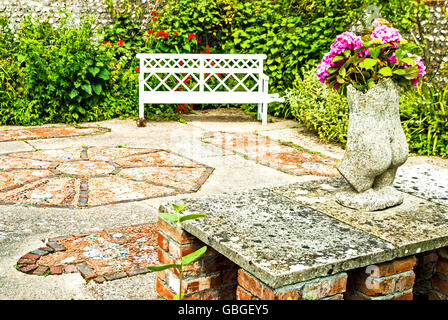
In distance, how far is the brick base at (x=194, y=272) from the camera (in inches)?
102

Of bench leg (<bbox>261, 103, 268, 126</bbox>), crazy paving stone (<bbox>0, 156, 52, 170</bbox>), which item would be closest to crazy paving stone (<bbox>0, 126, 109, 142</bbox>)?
crazy paving stone (<bbox>0, 156, 52, 170</bbox>)

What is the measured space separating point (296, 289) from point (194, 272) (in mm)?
590

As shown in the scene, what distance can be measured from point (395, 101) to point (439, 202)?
0.63 meters

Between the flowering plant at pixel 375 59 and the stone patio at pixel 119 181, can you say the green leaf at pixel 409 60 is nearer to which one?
the flowering plant at pixel 375 59

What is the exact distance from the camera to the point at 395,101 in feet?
9.15

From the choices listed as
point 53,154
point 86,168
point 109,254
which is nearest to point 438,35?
point 86,168

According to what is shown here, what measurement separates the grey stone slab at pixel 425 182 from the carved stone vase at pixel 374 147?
35 centimetres

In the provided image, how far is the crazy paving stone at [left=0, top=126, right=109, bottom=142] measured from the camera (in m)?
6.72

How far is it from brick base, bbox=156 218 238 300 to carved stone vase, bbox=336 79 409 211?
737 millimetres

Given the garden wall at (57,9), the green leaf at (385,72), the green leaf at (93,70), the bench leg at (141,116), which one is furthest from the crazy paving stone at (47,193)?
the garden wall at (57,9)

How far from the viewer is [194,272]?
2.58 m
